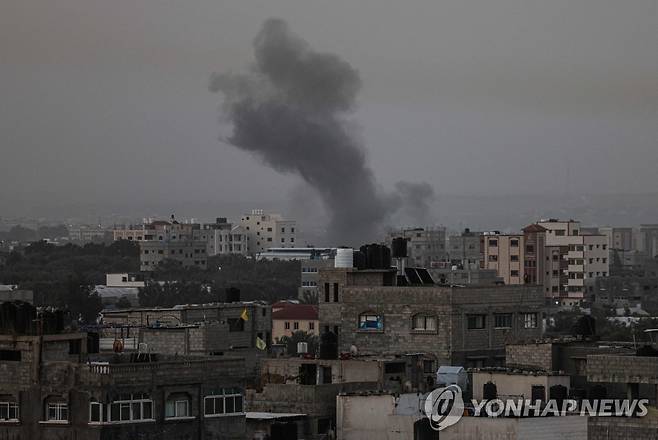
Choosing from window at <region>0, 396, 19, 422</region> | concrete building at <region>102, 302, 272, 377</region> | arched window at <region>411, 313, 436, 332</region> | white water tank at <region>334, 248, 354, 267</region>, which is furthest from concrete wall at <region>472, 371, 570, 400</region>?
white water tank at <region>334, 248, 354, 267</region>

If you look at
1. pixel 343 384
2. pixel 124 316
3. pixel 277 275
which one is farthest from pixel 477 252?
pixel 343 384

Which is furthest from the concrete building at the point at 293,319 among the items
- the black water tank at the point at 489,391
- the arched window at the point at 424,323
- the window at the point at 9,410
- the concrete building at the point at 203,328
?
the window at the point at 9,410

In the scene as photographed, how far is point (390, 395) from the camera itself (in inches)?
1232

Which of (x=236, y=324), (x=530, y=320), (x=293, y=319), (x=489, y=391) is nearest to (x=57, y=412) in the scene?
(x=489, y=391)

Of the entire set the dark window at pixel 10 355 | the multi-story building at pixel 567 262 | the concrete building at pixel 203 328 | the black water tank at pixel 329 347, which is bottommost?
the dark window at pixel 10 355

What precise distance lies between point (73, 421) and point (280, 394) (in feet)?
20.2

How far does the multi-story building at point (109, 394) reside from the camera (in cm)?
2817

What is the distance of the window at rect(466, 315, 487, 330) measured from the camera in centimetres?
4309

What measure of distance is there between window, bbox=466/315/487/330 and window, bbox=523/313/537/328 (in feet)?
5.17

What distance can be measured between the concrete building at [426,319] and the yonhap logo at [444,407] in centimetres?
1166

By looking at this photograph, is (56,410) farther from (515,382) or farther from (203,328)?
(203,328)

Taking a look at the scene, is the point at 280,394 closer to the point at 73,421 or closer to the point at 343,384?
the point at 343,384

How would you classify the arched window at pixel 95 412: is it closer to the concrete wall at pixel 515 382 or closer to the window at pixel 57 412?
the window at pixel 57 412

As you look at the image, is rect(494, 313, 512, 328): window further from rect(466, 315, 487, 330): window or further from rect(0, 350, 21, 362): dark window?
rect(0, 350, 21, 362): dark window
